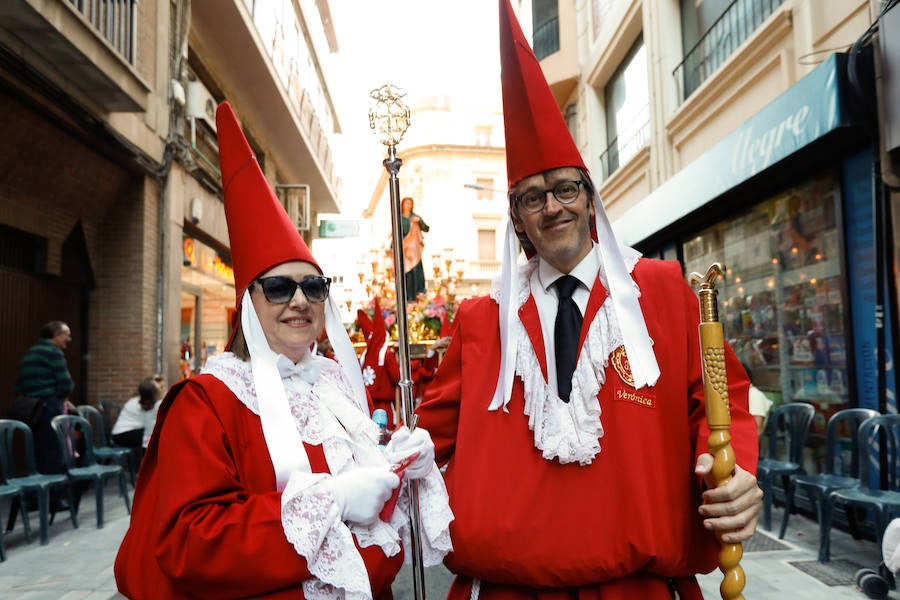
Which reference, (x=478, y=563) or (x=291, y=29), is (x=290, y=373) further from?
(x=291, y=29)

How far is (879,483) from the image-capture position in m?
5.09

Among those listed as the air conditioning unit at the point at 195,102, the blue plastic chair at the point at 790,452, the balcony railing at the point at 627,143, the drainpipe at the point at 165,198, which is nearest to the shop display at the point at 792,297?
the blue plastic chair at the point at 790,452

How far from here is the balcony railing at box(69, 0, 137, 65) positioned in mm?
7246

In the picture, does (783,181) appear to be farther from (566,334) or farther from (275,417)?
(275,417)

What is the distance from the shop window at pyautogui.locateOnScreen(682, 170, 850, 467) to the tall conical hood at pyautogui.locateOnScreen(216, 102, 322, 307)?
521 centimetres

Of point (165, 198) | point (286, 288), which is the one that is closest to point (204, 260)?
point (165, 198)

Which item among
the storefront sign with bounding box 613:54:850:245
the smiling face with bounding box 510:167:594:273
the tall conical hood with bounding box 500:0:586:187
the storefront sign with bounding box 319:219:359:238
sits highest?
the storefront sign with bounding box 319:219:359:238

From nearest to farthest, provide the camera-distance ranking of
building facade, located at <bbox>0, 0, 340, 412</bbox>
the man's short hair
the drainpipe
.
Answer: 1. the man's short hair
2. building facade, located at <bbox>0, 0, 340, 412</bbox>
3. the drainpipe

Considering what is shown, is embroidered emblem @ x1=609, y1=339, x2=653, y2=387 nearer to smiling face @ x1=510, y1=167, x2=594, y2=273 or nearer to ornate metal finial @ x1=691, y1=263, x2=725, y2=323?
ornate metal finial @ x1=691, y1=263, x2=725, y2=323

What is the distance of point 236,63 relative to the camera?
12.8m

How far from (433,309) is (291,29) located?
11.2 meters

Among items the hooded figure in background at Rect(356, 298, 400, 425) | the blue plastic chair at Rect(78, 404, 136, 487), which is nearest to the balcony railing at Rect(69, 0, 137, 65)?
the blue plastic chair at Rect(78, 404, 136, 487)

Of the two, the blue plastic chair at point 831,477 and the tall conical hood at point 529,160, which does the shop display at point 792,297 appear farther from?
the tall conical hood at point 529,160

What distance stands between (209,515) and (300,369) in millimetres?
566
